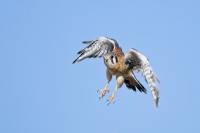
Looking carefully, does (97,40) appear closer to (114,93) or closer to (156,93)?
(114,93)

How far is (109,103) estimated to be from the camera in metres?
14.4

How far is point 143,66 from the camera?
14.1 metres

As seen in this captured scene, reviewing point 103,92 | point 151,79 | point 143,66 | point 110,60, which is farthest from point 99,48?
point 151,79

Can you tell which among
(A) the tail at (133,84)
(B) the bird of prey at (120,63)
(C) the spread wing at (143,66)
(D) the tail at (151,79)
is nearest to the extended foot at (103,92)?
(B) the bird of prey at (120,63)

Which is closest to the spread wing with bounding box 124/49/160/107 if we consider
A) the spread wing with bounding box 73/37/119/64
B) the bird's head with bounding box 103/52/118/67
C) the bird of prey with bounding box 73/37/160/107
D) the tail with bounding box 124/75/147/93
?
the bird of prey with bounding box 73/37/160/107

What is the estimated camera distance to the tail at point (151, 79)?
1314 cm

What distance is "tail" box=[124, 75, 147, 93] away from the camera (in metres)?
15.1

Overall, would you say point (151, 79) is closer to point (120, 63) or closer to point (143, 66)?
point (143, 66)

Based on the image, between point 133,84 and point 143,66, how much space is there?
148 centimetres

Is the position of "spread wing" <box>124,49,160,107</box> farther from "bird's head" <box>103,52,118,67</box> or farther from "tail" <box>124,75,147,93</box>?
"tail" <box>124,75,147,93</box>

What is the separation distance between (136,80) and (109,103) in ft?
3.60

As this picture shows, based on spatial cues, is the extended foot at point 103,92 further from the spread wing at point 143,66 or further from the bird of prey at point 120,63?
the spread wing at point 143,66

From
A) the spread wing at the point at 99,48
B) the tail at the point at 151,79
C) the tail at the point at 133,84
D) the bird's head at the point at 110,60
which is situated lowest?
the tail at the point at 151,79

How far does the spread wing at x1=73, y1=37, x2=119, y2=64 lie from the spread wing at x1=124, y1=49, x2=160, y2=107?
0.80 metres
